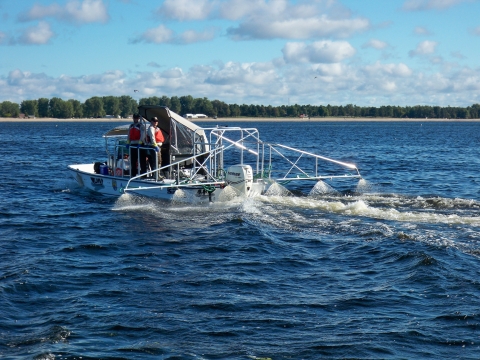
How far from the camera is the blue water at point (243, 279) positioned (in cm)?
Answer: 1043

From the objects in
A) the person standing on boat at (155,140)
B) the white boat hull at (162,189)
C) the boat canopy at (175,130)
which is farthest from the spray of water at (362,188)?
the person standing on boat at (155,140)

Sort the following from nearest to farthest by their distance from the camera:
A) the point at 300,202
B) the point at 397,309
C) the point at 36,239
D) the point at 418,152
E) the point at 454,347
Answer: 1. the point at 454,347
2. the point at 397,309
3. the point at 36,239
4. the point at 300,202
5. the point at 418,152

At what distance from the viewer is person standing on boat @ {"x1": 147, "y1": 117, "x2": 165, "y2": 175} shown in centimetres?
2375

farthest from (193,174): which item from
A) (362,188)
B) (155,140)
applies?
(362,188)

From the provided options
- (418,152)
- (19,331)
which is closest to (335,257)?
(19,331)

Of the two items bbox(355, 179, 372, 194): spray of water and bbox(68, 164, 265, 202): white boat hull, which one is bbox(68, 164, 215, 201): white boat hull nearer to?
bbox(68, 164, 265, 202): white boat hull

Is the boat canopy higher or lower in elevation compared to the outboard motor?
higher

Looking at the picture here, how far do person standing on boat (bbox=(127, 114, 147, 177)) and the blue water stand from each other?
4.64 ft

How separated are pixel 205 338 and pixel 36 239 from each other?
9.18 meters

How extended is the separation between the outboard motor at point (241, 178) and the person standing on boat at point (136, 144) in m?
3.60

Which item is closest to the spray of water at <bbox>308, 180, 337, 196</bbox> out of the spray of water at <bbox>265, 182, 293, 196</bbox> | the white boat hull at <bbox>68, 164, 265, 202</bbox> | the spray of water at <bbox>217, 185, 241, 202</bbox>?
the spray of water at <bbox>265, 182, 293, 196</bbox>

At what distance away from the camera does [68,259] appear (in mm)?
15703

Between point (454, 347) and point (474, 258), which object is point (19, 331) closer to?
point (454, 347)

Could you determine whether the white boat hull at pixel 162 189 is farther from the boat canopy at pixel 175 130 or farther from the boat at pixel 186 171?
the boat canopy at pixel 175 130
